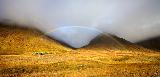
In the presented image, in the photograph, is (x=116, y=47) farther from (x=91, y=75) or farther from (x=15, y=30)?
(x=91, y=75)

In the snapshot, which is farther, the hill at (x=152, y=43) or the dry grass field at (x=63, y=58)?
the hill at (x=152, y=43)

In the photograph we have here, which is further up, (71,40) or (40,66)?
(71,40)

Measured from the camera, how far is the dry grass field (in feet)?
67.0

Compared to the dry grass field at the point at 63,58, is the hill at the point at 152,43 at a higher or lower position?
higher

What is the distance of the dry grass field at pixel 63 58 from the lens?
67.0ft

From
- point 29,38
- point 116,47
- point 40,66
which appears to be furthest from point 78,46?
point 40,66

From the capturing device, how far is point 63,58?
30609 millimetres

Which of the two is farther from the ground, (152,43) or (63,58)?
(152,43)

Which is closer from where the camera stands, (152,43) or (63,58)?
(63,58)

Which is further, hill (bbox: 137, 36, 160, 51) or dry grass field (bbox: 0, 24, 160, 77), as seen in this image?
hill (bbox: 137, 36, 160, 51)

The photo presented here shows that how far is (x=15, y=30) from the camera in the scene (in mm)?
51719

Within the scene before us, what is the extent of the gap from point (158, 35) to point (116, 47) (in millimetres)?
36908

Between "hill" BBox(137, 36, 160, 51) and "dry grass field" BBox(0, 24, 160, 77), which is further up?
"hill" BBox(137, 36, 160, 51)

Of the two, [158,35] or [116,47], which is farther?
[158,35]
